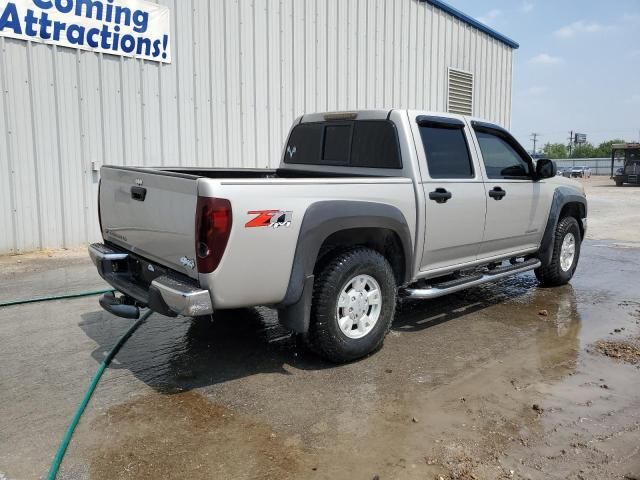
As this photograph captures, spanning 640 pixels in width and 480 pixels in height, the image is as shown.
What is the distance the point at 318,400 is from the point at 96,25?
7.41 metres

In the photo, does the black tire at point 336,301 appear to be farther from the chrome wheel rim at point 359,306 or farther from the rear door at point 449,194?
the rear door at point 449,194

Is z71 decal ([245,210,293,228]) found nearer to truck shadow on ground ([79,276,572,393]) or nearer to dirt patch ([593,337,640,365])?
truck shadow on ground ([79,276,572,393])

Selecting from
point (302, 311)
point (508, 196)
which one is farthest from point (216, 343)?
point (508, 196)

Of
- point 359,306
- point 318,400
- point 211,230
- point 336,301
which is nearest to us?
point 211,230

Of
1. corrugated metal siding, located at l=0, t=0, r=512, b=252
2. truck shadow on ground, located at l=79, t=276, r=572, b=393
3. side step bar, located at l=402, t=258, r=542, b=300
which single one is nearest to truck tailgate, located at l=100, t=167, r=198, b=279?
truck shadow on ground, located at l=79, t=276, r=572, b=393

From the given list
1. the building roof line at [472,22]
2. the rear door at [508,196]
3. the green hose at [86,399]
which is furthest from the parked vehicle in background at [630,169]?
the green hose at [86,399]

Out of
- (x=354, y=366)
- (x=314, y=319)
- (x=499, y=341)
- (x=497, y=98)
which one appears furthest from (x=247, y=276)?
(x=497, y=98)

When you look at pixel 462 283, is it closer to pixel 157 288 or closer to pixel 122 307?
pixel 157 288

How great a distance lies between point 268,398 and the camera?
146 inches

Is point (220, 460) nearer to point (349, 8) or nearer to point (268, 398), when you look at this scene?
point (268, 398)

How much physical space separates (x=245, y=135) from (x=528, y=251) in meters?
6.00

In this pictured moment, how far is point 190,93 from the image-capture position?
9.72 m

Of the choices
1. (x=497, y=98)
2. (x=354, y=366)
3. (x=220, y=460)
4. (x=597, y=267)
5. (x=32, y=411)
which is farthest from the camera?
(x=497, y=98)

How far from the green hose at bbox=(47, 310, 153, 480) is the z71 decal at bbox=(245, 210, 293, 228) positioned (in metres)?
1.50
